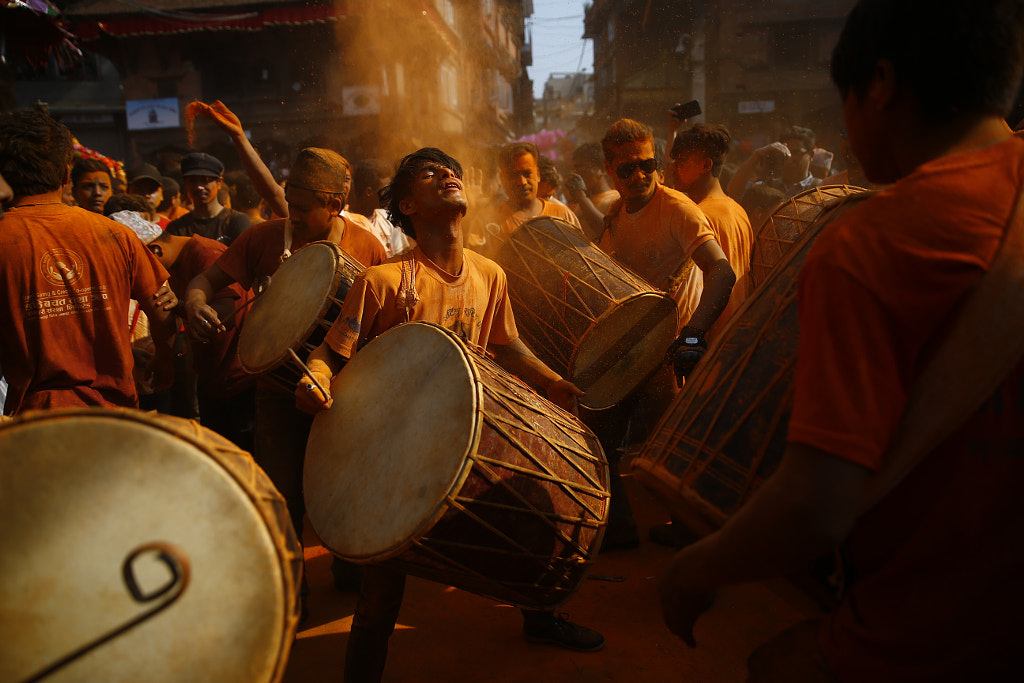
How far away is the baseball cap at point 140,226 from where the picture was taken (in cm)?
543

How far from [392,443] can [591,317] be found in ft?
5.10

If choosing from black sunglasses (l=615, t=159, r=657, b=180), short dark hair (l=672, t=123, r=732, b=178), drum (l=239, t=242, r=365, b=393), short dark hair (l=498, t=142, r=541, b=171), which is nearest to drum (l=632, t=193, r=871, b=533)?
drum (l=239, t=242, r=365, b=393)

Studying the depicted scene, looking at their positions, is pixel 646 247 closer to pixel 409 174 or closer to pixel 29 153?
pixel 409 174

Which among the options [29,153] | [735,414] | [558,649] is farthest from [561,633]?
[29,153]

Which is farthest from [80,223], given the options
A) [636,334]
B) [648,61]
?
[648,61]

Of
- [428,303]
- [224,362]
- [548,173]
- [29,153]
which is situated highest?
[29,153]

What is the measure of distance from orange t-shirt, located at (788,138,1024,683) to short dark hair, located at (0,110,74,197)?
10.8ft

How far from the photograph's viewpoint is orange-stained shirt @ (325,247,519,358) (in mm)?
2795

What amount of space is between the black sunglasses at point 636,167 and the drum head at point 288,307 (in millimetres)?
1856

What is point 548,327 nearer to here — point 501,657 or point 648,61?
point 501,657

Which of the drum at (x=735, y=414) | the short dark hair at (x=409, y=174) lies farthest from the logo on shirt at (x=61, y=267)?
the drum at (x=735, y=414)

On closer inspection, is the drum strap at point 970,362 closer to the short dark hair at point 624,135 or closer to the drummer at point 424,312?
the drummer at point 424,312

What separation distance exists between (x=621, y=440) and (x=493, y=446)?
7.07 feet

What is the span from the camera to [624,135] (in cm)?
417
